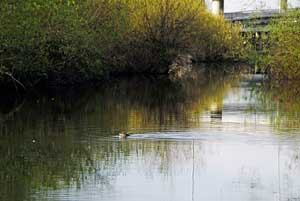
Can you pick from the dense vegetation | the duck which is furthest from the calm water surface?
the dense vegetation

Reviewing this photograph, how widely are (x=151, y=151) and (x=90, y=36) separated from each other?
72.5ft

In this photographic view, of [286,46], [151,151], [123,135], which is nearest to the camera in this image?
[151,151]

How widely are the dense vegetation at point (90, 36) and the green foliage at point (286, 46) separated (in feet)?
26.6

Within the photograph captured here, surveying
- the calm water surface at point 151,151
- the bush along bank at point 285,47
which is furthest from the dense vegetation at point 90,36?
the bush along bank at point 285,47

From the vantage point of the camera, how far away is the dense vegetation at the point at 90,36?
30.7m

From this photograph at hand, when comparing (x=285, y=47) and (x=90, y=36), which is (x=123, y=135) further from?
(x=285, y=47)

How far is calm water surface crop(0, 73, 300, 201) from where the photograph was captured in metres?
11.7

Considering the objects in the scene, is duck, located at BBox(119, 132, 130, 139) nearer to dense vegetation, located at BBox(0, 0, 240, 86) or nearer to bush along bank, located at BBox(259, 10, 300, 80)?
dense vegetation, located at BBox(0, 0, 240, 86)

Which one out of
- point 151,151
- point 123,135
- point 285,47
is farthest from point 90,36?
point 151,151

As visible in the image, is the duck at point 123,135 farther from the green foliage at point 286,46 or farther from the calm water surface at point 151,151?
the green foliage at point 286,46

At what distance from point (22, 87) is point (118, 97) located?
15.8 feet

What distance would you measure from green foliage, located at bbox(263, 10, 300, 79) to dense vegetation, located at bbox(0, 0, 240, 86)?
26.6 feet

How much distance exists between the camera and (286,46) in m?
37.4

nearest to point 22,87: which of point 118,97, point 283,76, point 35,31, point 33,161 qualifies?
point 35,31
